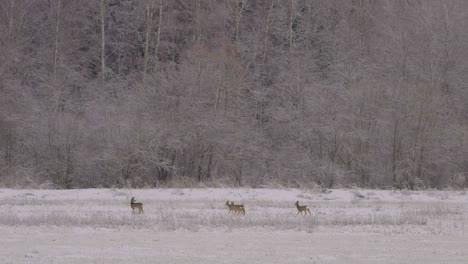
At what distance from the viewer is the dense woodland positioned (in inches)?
1303

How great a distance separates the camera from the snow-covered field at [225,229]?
12.8 meters

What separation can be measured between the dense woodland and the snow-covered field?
20.6 ft

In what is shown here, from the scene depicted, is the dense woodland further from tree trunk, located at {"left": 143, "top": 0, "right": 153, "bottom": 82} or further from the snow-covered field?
the snow-covered field

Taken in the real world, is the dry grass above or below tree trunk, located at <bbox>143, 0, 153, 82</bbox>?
below

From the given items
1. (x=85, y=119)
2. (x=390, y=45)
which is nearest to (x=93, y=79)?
(x=85, y=119)

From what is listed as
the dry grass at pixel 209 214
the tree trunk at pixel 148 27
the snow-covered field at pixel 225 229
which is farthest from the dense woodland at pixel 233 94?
the dry grass at pixel 209 214

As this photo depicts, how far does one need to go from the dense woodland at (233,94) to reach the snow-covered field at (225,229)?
627 cm

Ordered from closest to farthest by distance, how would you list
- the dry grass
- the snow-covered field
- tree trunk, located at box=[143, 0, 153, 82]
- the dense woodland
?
the snow-covered field < the dry grass < the dense woodland < tree trunk, located at box=[143, 0, 153, 82]

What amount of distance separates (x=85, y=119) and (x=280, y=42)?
15906mm

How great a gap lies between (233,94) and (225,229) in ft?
69.2

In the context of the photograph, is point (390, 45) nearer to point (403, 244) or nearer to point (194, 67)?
point (194, 67)

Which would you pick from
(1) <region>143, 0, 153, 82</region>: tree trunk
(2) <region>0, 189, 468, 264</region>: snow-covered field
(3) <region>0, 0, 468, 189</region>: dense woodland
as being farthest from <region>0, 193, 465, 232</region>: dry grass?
(1) <region>143, 0, 153, 82</region>: tree trunk

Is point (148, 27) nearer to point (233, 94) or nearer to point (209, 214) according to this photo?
point (233, 94)

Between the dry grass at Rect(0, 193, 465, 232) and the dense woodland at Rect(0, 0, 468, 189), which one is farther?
the dense woodland at Rect(0, 0, 468, 189)
